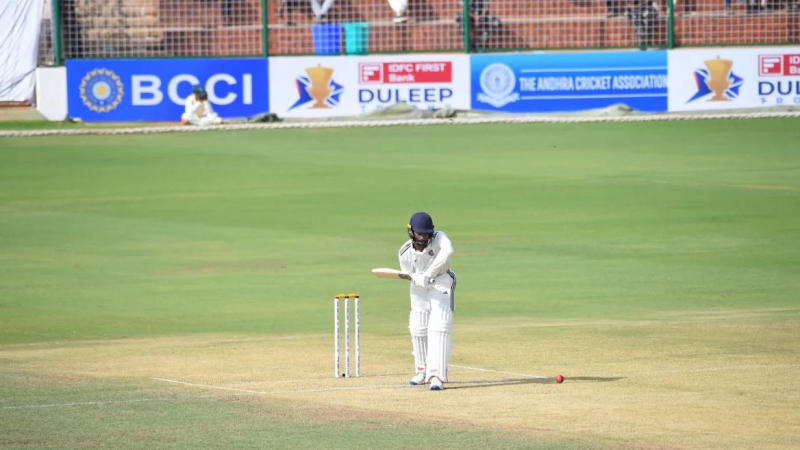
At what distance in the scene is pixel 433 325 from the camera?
515 inches

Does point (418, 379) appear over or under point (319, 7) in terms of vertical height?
under

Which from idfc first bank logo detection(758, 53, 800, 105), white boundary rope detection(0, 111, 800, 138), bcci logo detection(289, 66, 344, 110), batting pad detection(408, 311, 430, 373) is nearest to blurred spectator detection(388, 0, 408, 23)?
bcci logo detection(289, 66, 344, 110)

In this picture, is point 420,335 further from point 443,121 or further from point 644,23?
point 644,23

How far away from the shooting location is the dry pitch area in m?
11.8

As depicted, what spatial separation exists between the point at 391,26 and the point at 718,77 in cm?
785

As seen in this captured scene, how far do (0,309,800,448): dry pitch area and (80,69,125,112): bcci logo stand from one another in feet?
63.6

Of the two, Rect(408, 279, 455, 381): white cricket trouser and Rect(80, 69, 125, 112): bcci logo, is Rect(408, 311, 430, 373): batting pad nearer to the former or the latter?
Rect(408, 279, 455, 381): white cricket trouser

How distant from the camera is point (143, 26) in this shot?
36812 millimetres

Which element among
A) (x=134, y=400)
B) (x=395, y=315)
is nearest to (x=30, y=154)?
(x=395, y=315)

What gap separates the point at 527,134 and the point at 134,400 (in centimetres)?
2212

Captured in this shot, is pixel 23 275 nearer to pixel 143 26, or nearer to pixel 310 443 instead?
pixel 310 443

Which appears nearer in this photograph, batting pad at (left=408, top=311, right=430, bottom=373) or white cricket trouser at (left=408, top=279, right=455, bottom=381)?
white cricket trouser at (left=408, top=279, right=455, bottom=381)

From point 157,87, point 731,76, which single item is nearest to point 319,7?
point 157,87

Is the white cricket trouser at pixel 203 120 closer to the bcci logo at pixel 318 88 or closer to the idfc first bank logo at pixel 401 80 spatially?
the bcci logo at pixel 318 88
